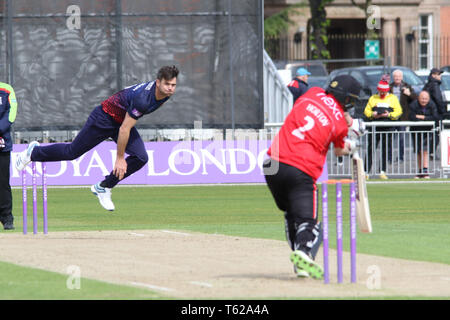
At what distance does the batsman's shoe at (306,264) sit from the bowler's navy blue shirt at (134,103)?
3943 millimetres

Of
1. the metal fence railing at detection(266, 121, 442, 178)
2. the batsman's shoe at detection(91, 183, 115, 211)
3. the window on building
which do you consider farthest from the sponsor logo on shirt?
the window on building

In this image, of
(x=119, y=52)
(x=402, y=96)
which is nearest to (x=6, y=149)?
(x=119, y=52)

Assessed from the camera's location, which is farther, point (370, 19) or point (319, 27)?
point (370, 19)

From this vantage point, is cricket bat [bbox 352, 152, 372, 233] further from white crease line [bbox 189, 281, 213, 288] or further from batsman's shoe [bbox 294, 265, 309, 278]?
white crease line [bbox 189, 281, 213, 288]

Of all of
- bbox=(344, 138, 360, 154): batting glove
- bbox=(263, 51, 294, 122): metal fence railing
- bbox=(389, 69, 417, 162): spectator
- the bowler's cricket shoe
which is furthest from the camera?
bbox=(263, 51, 294, 122): metal fence railing

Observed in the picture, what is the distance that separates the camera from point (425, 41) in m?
55.4

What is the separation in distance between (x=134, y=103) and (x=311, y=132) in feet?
11.9

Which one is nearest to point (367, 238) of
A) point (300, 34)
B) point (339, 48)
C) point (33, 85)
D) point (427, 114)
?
point (427, 114)

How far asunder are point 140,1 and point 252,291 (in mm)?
17033

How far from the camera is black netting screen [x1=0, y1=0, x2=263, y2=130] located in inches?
995

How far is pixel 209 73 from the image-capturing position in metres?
25.5

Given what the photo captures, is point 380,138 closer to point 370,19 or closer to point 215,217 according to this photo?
point 215,217

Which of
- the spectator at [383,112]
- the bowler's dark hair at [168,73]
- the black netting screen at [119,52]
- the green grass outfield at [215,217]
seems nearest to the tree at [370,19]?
the black netting screen at [119,52]

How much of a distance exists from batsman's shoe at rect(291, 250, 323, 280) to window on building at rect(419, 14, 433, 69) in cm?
4287
